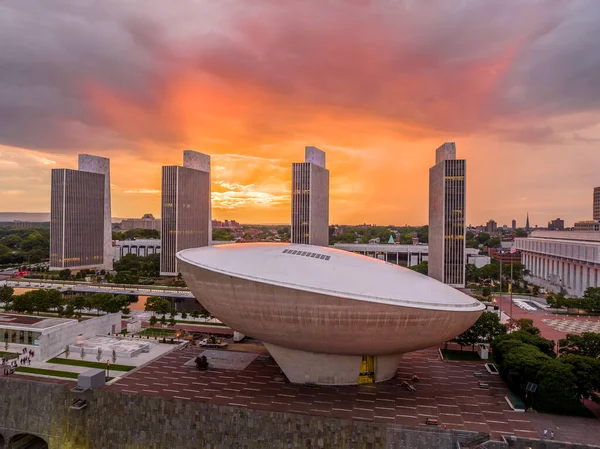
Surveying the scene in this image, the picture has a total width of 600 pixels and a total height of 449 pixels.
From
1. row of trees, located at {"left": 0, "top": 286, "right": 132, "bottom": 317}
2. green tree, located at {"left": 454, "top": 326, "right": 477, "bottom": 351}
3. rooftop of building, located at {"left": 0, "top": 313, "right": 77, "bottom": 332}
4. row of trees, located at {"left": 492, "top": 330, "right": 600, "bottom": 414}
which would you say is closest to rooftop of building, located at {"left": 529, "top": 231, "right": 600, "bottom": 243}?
green tree, located at {"left": 454, "top": 326, "right": 477, "bottom": 351}

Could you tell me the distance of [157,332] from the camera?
2055 inches

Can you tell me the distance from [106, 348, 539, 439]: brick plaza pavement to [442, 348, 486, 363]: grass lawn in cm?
185

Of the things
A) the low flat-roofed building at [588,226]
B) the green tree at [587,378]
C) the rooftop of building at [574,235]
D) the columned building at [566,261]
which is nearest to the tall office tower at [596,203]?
the low flat-roofed building at [588,226]

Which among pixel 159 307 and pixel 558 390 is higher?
pixel 159 307

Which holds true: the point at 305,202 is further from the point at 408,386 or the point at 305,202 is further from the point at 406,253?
the point at 408,386

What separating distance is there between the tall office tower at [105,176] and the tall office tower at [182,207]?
18.0 metres

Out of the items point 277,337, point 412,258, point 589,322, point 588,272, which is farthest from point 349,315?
point 412,258

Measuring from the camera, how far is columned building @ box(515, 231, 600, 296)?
77.4m

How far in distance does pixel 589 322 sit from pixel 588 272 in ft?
81.4

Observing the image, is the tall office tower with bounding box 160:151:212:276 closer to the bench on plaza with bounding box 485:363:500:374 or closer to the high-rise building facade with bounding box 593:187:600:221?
the bench on plaza with bounding box 485:363:500:374

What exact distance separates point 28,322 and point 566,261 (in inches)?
3857

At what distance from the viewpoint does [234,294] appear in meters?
31.5

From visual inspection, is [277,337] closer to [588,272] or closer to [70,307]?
[70,307]

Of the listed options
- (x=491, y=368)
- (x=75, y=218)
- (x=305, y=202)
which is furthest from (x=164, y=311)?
(x=75, y=218)
